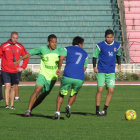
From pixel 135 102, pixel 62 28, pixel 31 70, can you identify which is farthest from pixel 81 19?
pixel 135 102

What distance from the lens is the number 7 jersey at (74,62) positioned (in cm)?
1262

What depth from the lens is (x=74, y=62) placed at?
12.7 m

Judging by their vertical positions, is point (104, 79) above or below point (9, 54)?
below

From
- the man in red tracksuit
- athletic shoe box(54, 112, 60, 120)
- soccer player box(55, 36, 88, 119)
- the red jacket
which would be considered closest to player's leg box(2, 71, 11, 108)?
the man in red tracksuit

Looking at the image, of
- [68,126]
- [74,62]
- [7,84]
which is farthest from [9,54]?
[68,126]

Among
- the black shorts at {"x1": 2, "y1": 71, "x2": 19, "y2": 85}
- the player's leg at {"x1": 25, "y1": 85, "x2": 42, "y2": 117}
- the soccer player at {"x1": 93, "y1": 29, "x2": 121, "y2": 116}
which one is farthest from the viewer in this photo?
the black shorts at {"x1": 2, "y1": 71, "x2": 19, "y2": 85}

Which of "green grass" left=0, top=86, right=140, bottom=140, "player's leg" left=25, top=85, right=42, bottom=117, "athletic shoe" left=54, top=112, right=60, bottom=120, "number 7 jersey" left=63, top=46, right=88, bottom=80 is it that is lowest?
"green grass" left=0, top=86, right=140, bottom=140

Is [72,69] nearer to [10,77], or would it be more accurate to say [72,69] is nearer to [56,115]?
[56,115]

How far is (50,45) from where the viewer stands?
1305cm

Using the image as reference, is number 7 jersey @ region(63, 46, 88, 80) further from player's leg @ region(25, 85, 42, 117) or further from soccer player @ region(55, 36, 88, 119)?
player's leg @ region(25, 85, 42, 117)

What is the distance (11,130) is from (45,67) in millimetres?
2773

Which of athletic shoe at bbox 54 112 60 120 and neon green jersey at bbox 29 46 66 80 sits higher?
neon green jersey at bbox 29 46 66 80

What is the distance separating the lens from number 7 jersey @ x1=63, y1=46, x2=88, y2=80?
1262cm

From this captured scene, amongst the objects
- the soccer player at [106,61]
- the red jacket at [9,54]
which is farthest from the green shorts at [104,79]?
the red jacket at [9,54]
